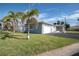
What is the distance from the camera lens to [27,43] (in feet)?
17.1

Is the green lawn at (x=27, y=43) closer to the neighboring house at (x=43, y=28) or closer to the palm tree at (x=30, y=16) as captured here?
the neighboring house at (x=43, y=28)

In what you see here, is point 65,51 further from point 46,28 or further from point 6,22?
point 6,22

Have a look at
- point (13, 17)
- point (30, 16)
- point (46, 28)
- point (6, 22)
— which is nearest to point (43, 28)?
point (46, 28)

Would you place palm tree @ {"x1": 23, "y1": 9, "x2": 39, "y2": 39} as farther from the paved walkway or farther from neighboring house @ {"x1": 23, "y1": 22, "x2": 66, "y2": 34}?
the paved walkway

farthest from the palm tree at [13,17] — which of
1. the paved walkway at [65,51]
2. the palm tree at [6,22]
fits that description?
the paved walkway at [65,51]

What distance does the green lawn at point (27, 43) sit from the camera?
202 inches

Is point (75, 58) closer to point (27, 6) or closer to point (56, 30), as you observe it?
point (56, 30)

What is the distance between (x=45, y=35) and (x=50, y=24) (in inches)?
9.4

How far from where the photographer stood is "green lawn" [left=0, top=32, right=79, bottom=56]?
16.8 feet

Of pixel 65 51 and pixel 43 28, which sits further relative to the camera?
pixel 43 28

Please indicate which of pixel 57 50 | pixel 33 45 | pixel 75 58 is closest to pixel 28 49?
pixel 33 45

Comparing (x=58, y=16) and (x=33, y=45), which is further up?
(x=58, y=16)

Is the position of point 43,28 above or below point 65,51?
above

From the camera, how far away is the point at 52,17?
5184 mm
